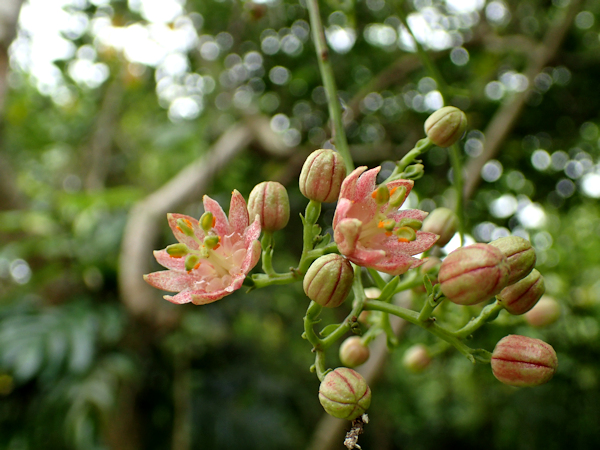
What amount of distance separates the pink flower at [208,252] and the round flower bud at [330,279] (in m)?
0.16

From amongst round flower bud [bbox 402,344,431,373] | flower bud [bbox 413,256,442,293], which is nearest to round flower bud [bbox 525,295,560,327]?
round flower bud [bbox 402,344,431,373]

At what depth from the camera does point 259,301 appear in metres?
3.85

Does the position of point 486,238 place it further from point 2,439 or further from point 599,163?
point 2,439

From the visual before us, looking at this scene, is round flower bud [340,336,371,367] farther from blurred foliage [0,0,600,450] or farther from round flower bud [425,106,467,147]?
blurred foliage [0,0,600,450]

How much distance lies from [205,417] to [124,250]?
133cm

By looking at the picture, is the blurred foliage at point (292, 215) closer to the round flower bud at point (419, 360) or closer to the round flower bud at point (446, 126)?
the round flower bud at point (419, 360)

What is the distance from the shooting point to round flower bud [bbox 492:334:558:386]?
801 millimetres

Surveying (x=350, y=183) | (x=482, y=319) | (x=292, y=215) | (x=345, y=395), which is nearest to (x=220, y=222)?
(x=350, y=183)

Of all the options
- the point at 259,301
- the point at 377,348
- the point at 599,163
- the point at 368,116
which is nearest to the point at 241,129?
the point at 368,116

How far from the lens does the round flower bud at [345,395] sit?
0.75m

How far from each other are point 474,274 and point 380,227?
22cm

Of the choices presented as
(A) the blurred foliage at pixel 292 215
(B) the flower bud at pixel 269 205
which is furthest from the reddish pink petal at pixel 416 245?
(A) the blurred foliage at pixel 292 215

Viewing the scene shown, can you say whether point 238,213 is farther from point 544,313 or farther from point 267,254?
point 544,313

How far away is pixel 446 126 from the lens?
959mm
